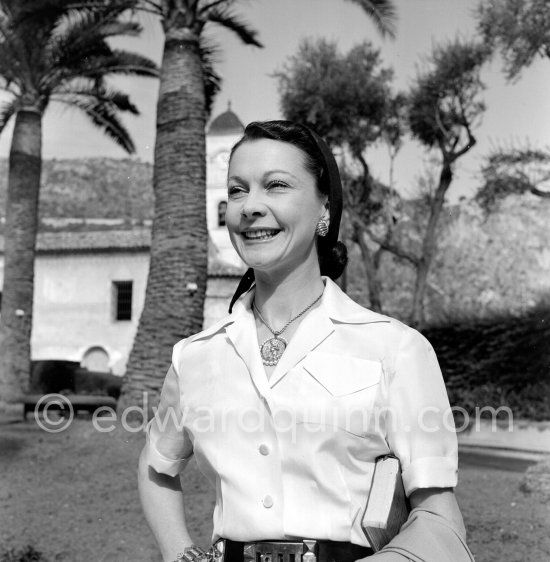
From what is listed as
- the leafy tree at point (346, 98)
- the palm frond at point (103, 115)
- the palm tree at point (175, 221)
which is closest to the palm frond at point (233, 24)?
the palm tree at point (175, 221)

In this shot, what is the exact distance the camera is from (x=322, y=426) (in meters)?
1.56

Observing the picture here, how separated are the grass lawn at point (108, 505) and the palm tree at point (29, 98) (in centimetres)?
225

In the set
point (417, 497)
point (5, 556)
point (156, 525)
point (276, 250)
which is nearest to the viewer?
point (417, 497)

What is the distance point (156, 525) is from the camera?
1.83 meters

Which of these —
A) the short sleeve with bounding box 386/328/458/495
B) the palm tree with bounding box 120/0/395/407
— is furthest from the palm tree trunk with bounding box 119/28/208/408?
the short sleeve with bounding box 386/328/458/495

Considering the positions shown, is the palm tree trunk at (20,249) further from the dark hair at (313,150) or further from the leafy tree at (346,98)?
the dark hair at (313,150)

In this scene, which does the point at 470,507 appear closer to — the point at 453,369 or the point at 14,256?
the point at 453,369

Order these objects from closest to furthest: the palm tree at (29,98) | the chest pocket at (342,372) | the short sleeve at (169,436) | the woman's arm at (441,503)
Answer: the woman's arm at (441,503) → the chest pocket at (342,372) → the short sleeve at (169,436) → the palm tree at (29,98)

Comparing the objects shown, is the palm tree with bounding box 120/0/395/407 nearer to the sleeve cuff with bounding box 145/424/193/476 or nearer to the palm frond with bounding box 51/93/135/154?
the palm frond with bounding box 51/93/135/154

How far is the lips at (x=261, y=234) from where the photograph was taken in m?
1.72

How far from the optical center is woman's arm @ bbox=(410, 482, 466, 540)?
1.47 metres

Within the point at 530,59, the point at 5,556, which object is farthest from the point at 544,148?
the point at 5,556

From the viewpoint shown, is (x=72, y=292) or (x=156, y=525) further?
(x=72, y=292)

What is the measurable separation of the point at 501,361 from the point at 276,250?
8571mm
